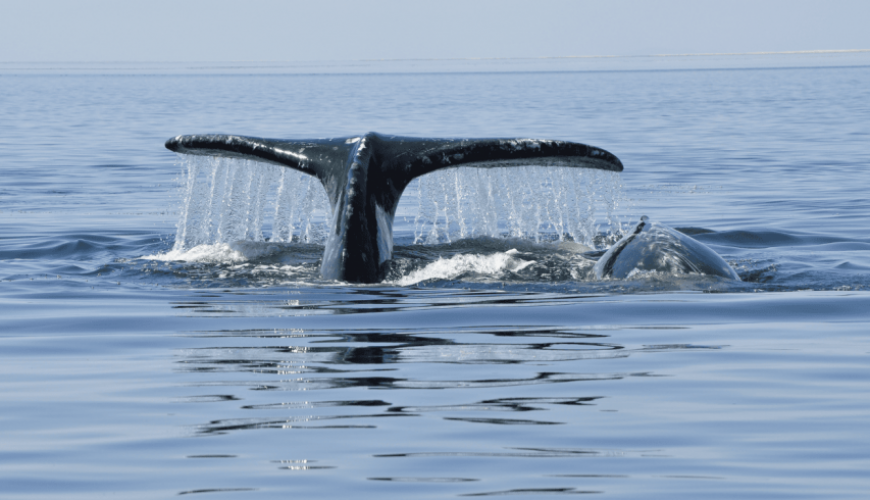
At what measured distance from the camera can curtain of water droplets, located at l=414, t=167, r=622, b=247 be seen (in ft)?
33.7

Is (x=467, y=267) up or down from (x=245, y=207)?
down

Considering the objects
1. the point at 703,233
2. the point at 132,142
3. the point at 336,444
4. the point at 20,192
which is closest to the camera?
the point at 336,444

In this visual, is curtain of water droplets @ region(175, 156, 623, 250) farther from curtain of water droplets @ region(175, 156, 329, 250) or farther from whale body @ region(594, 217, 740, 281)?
whale body @ region(594, 217, 740, 281)

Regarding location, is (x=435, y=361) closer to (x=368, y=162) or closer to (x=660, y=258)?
(x=368, y=162)

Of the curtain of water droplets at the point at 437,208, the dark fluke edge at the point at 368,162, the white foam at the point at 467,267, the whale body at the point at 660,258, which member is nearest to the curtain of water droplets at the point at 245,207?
the curtain of water droplets at the point at 437,208

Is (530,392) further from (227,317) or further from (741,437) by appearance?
(227,317)

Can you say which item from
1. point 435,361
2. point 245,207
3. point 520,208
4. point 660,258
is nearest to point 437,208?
point 520,208

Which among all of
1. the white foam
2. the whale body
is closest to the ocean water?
the white foam

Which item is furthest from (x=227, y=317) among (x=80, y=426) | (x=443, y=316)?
(x=80, y=426)

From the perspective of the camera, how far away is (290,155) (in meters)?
10.1

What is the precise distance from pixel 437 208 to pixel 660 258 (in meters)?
4.98

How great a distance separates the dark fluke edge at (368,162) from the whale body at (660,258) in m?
0.71

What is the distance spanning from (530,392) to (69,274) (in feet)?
19.8

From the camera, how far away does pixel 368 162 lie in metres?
9.89
